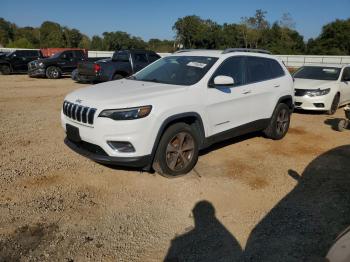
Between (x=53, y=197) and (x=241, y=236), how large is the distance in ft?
7.78

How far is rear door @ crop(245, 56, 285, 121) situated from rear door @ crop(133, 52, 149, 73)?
29.5 feet

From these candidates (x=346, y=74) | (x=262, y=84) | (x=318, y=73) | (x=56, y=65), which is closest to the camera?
(x=262, y=84)

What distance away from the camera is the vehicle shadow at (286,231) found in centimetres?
337

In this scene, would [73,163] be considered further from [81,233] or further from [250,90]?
[250,90]

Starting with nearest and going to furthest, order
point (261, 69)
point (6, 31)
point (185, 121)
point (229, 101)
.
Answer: point (185, 121), point (229, 101), point (261, 69), point (6, 31)

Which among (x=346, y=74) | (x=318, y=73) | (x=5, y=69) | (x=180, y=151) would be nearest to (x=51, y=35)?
(x=5, y=69)

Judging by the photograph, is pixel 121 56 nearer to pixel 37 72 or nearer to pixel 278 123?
pixel 37 72

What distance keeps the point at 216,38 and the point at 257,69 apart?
200ft

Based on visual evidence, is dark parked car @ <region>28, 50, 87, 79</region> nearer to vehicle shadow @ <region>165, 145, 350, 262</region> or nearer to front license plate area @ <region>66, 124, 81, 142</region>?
front license plate area @ <region>66, 124, 81, 142</region>

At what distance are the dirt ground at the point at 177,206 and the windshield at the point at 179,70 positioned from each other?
4.67ft

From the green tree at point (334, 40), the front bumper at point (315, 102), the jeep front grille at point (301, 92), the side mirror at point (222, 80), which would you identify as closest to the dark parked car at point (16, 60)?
the jeep front grille at point (301, 92)

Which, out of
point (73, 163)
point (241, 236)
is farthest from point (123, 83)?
point (241, 236)

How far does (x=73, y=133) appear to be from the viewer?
192 inches

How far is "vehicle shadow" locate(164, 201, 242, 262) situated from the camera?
3326mm
